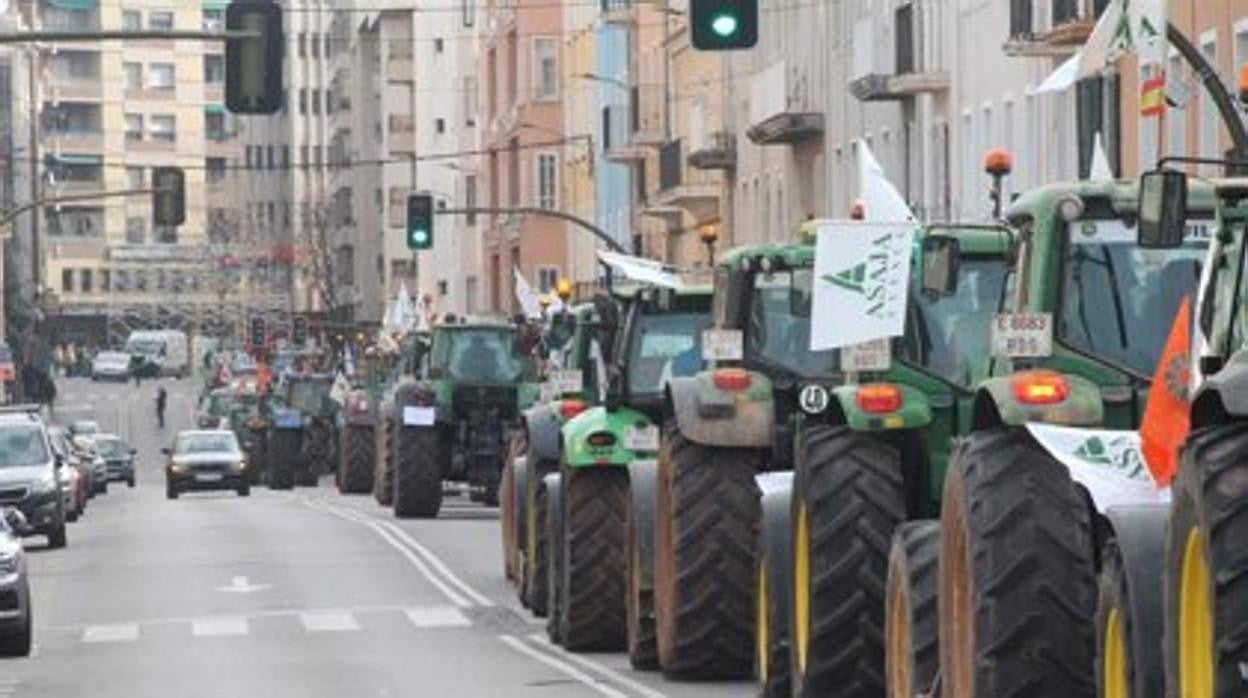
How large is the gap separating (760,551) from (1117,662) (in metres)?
7.70

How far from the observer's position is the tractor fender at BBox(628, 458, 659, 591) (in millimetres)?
23766

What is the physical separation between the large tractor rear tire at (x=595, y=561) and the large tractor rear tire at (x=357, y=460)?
40.5 m

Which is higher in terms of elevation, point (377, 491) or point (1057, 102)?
point (1057, 102)

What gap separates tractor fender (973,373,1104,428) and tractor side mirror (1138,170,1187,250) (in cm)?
111

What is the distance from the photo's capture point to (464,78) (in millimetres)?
137000

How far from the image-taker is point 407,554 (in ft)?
138

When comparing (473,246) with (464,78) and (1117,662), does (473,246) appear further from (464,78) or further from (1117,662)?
(1117,662)

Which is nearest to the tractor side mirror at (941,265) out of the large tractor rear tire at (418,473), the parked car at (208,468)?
the large tractor rear tire at (418,473)

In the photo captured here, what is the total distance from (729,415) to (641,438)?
4.41 metres

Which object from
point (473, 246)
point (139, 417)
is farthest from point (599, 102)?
point (139, 417)

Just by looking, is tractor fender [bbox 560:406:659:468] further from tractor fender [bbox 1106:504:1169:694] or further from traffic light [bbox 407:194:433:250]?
traffic light [bbox 407:194:433:250]

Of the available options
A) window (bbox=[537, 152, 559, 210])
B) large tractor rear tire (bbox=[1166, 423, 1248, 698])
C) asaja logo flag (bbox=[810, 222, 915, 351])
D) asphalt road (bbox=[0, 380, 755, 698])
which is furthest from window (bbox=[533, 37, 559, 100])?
large tractor rear tire (bbox=[1166, 423, 1248, 698])

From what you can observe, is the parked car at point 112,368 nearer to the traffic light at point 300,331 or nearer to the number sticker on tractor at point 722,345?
the traffic light at point 300,331

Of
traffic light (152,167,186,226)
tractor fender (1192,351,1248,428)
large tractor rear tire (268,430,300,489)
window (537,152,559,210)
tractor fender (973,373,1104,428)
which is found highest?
window (537,152,559,210)
